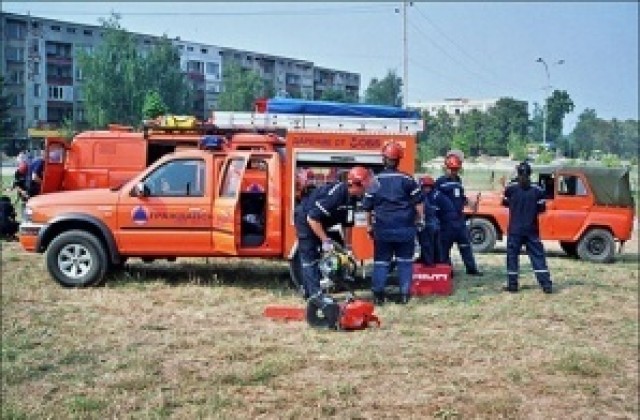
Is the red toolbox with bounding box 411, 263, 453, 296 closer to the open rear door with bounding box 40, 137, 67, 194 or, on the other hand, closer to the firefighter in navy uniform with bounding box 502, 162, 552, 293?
the firefighter in navy uniform with bounding box 502, 162, 552, 293

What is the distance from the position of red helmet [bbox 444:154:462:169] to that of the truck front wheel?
16.3 feet

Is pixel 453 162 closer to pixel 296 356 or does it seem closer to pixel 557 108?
pixel 296 356

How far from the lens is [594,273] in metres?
12.3

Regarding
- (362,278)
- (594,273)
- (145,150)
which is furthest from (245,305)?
(594,273)

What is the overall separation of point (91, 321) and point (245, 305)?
5.98ft

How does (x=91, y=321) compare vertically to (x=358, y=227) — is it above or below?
below

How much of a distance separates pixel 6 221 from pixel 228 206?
23.2ft

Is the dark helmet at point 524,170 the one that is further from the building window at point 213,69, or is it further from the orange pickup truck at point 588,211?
the building window at point 213,69

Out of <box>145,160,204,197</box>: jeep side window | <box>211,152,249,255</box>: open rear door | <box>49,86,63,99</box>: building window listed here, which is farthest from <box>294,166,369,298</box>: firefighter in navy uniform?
<box>49,86,63,99</box>: building window

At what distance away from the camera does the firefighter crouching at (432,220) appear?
1012 centimetres

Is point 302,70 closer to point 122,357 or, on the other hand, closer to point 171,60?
point 171,60

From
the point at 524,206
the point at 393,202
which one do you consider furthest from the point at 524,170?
the point at 393,202

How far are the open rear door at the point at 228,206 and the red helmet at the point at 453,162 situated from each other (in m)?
3.06

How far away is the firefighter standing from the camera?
1012 cm
